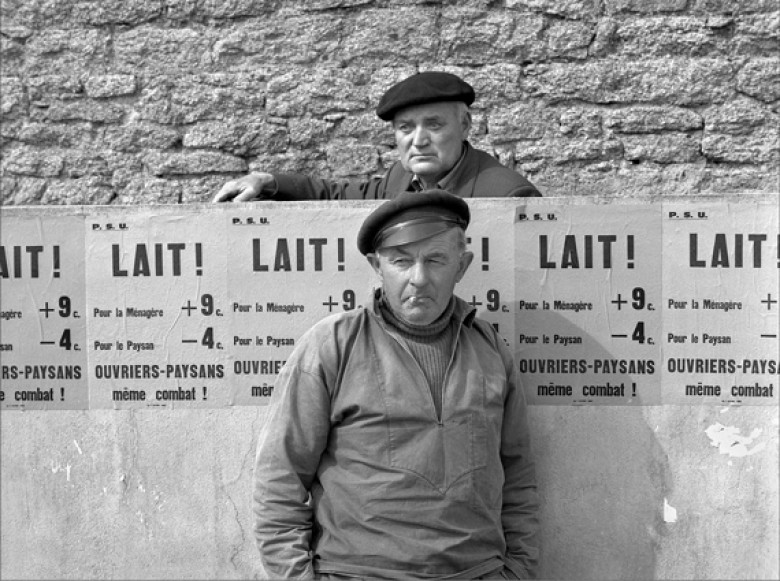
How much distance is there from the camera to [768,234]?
12.1 feet

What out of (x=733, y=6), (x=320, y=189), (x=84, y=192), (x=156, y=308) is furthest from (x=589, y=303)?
(x=84, y=192)

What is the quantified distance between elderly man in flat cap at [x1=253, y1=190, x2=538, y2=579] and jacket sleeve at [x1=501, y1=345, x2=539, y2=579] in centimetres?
10

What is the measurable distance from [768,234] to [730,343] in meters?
0.39

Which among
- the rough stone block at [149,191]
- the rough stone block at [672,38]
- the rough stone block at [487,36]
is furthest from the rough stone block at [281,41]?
the rough stone block at [672,38]

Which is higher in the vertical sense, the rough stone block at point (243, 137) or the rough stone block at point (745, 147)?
the rough stone block at point (243, 137)

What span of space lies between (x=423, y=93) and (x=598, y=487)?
61.5 inches

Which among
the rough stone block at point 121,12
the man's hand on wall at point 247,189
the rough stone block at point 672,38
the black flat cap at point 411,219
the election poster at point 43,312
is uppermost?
the rough stone block at point 121,12

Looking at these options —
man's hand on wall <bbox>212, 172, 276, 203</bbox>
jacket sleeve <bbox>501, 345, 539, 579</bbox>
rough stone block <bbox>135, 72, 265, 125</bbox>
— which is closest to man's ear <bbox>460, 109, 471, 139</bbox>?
man's hand on wall <bbox>212, 172, 276, 203</bbox>

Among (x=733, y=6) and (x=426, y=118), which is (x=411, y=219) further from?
(x=733, y=6)

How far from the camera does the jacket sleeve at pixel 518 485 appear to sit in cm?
338

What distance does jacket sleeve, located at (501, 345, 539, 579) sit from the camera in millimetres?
3377

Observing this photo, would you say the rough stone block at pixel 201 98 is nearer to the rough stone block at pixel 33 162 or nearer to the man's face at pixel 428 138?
the rough stone block at pixel 33 162

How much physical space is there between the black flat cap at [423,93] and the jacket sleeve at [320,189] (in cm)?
40

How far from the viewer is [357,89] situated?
19.0 feet
